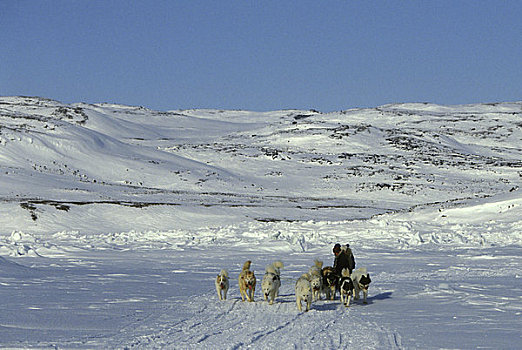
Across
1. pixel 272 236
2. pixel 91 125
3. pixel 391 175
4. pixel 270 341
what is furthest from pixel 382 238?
pixel 91 125

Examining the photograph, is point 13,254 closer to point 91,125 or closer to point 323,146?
point 323,146

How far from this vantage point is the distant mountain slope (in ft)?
130

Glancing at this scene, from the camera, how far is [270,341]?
8.99 metres

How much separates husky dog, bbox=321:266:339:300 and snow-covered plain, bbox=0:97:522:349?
86 centimetres

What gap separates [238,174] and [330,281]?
195 ft

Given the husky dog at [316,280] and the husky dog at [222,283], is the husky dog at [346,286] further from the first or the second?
the husky dog at [222,283]

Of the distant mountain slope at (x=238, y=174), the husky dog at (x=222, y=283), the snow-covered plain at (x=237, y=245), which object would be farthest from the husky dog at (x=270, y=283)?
the distant mountain slope at (x=238, y=174)

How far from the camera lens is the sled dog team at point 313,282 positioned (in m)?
12.4

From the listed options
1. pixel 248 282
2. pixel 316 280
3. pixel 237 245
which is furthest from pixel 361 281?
pixel 237 245

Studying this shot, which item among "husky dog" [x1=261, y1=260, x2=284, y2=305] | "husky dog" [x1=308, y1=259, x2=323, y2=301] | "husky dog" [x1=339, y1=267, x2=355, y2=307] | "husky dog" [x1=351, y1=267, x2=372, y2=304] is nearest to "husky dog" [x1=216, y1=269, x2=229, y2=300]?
"husky dog" [x1=261, y1=260, x2=284, y2=305]

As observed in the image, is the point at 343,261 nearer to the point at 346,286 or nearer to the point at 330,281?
the point at 330,281

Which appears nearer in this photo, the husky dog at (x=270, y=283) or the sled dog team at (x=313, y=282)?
the husky dog at (x=270, y=283)

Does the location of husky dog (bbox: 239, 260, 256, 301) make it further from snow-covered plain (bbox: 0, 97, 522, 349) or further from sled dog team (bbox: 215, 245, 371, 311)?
snow-covered plain (bbox: 0, 97, 522, 349)

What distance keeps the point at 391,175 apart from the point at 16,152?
138 feet
